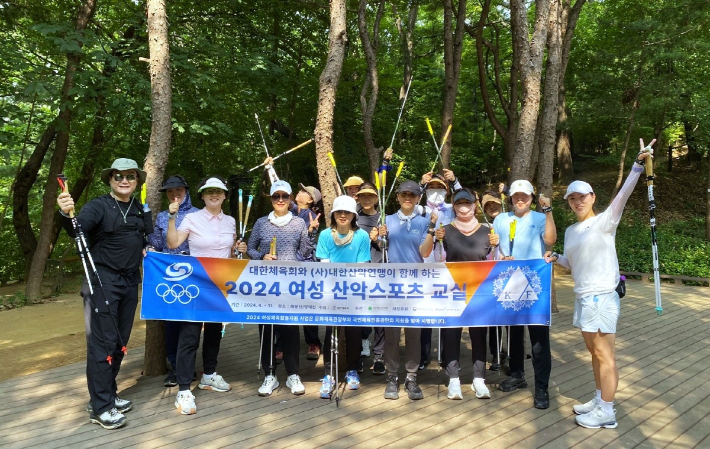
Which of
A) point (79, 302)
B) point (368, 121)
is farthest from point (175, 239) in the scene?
point (79, 302)

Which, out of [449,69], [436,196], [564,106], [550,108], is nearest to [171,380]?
[436,196]

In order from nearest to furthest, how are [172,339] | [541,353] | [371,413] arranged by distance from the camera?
[371,413] < [541,353] < [172,339]

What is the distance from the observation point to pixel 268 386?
4.38 metres

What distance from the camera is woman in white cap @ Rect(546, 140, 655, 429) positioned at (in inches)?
141

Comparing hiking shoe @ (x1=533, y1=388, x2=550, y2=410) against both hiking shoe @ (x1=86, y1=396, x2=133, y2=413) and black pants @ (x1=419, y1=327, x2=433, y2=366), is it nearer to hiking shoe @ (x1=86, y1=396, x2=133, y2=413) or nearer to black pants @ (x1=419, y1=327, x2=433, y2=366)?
black pants @ (x1=419, y1=327, x2=433, y2=366)

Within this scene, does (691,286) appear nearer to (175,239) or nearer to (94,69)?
(175,239)

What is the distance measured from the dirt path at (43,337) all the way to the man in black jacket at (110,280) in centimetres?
204

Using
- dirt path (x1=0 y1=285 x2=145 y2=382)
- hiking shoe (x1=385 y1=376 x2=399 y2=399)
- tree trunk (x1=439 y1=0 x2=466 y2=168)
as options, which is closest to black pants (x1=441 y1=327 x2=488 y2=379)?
hiking shoe (x1=385 y1=376 x2=399 y2=399)

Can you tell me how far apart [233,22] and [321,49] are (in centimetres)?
283

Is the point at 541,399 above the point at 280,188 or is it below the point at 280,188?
below

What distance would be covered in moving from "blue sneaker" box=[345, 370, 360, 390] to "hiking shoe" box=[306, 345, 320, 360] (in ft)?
3.09

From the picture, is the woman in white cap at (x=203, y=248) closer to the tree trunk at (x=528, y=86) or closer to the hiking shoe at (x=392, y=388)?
the hiking shoe at (x=392, y=388)

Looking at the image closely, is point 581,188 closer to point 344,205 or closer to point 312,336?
point 344,205

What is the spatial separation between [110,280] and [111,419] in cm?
106
